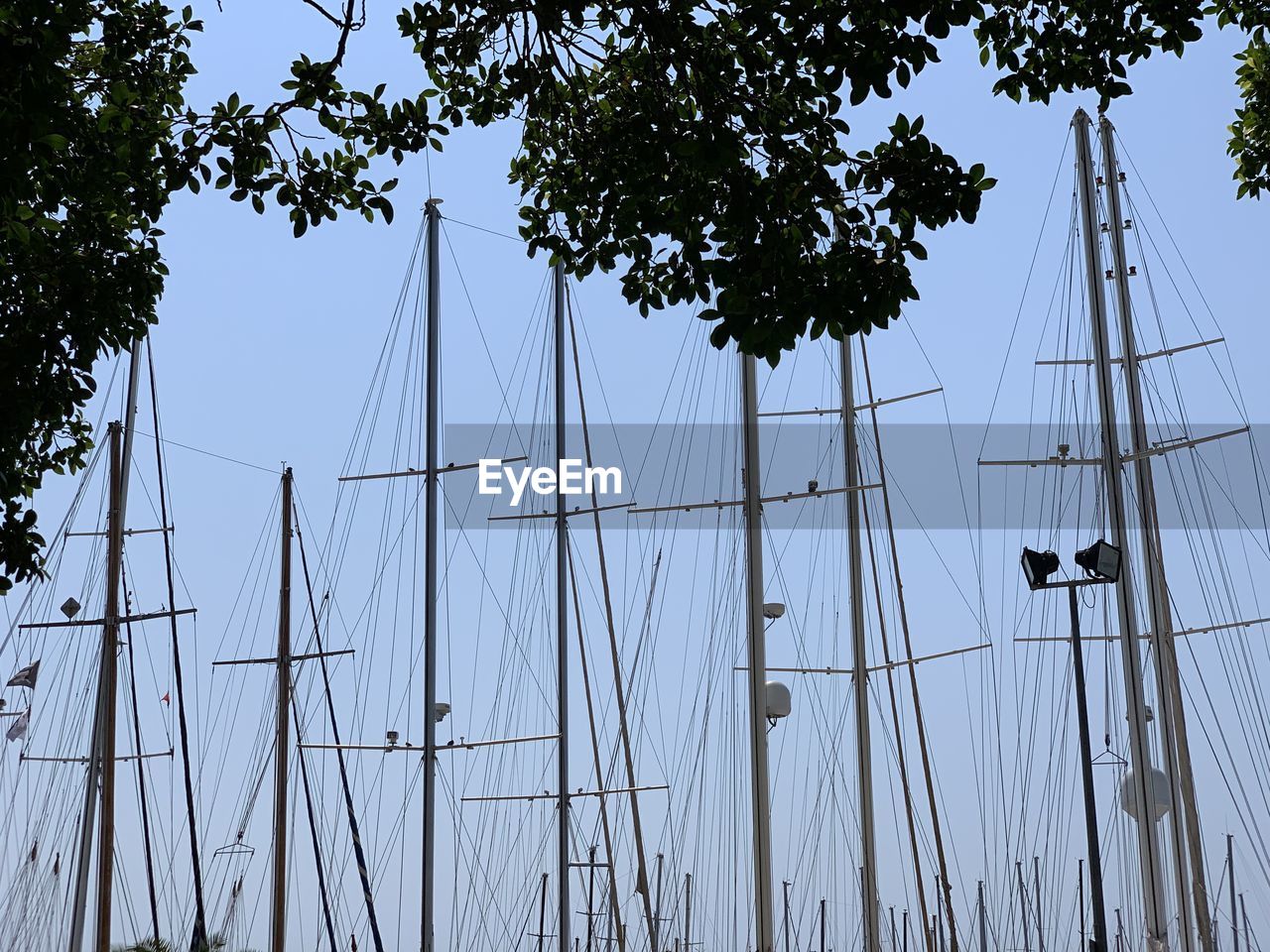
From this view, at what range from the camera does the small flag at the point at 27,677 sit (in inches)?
954

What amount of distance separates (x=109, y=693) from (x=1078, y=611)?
590 inches

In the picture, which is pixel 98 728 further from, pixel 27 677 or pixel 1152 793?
pixel 1152 793

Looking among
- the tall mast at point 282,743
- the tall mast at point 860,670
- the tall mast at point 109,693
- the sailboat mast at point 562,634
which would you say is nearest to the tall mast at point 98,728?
the tall mast at point 109,693

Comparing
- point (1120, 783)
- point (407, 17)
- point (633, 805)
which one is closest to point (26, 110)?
point (407, 17)

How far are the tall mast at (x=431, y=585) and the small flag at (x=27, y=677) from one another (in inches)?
367

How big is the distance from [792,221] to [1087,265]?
12.9 m

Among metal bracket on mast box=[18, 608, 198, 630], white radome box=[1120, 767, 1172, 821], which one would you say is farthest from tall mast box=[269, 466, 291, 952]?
white radome box=[1120, 767, 1172, 821]

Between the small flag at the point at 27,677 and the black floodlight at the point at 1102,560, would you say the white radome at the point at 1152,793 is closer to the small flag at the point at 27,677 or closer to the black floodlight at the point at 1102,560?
the black floodlight at the point at 1102,560

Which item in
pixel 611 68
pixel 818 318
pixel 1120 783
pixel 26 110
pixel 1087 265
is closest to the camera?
pixel 26 110

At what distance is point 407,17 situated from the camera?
30.4ft

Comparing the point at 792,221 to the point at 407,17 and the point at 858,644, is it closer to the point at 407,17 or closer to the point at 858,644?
the point at 407,17

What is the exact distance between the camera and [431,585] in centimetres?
1919

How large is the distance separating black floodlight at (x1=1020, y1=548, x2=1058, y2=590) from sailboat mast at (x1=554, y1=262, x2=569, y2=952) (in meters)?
8.66

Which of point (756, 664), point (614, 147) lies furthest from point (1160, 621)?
point (614, 147)
